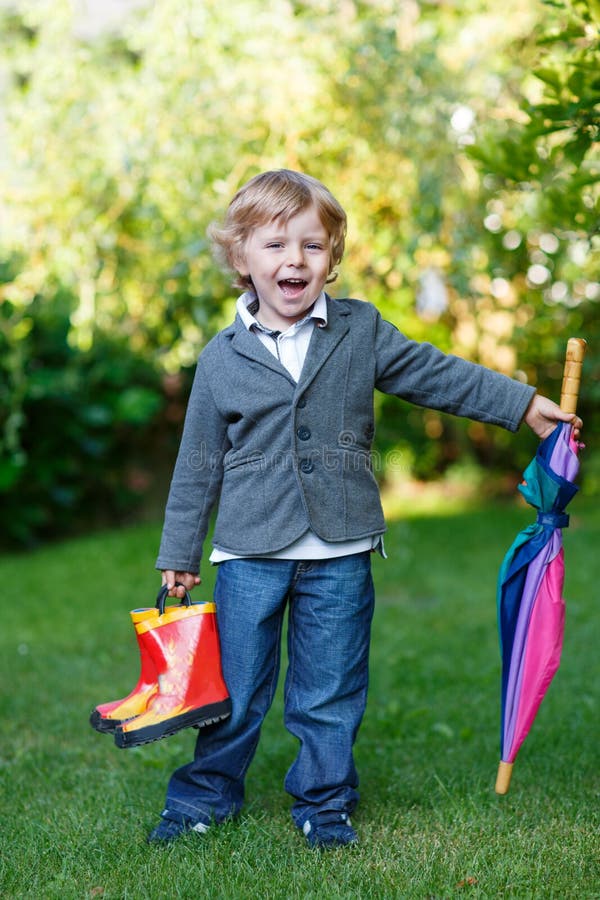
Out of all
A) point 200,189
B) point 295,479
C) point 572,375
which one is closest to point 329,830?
point 295,479

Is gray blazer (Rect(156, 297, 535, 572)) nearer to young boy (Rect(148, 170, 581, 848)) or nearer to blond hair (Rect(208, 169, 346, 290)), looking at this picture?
young boy (Rect(148, 170, 581, 848))

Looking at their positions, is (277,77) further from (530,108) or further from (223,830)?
(223,830)

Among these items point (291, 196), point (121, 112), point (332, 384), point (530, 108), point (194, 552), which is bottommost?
point (194, 552)

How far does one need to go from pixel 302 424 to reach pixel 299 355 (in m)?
0.17

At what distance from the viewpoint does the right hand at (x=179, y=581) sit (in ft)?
8.48

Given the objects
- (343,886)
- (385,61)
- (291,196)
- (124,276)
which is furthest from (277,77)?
(343,886)

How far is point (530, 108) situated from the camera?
2.88 m

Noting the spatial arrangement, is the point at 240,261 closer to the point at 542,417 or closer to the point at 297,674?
the point at 542,417

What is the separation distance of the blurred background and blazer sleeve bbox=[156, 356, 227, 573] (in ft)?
7.16

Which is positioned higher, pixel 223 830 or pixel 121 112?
pixel 121 112

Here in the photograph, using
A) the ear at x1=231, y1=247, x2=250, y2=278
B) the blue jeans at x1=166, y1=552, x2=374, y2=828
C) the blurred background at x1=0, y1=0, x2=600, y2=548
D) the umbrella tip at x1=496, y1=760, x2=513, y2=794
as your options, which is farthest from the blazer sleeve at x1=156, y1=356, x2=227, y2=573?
the blurred background at x1=0, y1=0, x2=600, y2=548

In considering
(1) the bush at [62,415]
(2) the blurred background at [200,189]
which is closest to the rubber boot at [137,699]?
(2) the blurred background at [200,189]

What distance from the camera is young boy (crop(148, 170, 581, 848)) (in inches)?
97.4

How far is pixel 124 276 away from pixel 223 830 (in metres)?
4.45
